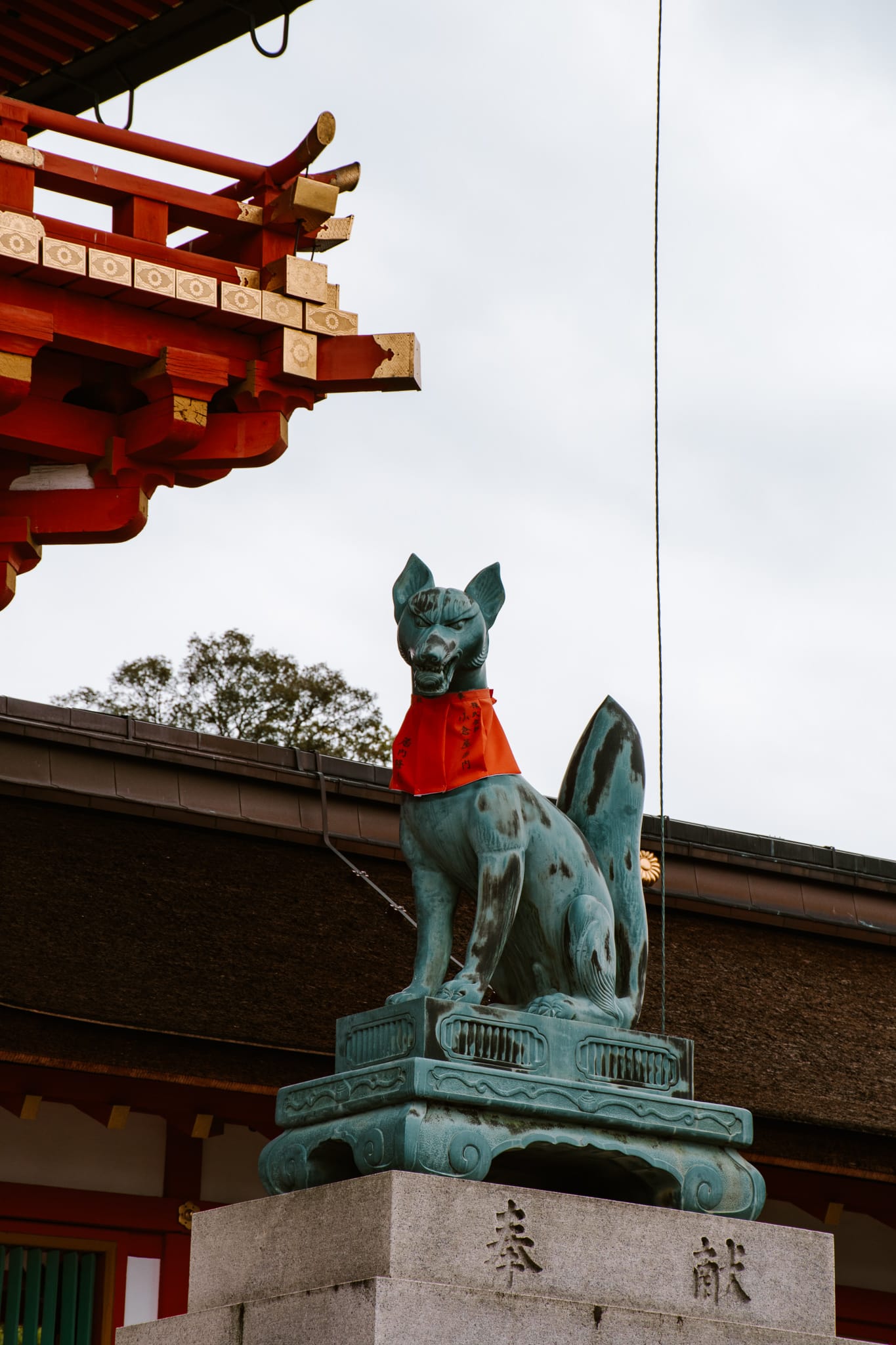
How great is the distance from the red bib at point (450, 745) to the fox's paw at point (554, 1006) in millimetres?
567

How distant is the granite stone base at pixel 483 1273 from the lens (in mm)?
4457

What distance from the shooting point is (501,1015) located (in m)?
4.87

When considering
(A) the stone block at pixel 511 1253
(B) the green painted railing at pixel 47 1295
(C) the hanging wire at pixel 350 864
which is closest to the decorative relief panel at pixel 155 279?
(C) the hanging wire at pixel 350 864

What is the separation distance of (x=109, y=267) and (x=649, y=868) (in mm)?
4726

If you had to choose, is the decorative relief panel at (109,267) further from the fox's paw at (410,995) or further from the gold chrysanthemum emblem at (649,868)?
the gold chrysanthemum emblem at (649,868)

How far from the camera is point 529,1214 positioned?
4.64 metres

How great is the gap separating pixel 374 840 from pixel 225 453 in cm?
341

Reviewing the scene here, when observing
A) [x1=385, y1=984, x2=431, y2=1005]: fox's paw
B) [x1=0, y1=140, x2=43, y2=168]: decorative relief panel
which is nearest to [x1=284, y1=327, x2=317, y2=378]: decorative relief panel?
[x1=0, y1=140, x2=43, y2=168]: decorative relief panel

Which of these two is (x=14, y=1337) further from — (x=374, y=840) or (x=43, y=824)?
(x=374, y=840)

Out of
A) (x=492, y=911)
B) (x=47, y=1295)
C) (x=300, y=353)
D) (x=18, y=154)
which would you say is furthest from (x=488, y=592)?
(x=47, y=1295)

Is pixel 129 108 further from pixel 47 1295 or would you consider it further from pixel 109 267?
pixel 47 1295

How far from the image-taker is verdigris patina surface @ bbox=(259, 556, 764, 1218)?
15.7 feet

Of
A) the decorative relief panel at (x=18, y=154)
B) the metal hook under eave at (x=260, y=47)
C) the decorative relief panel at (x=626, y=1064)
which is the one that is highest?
the metal hook under eave at (x=260, y=47)

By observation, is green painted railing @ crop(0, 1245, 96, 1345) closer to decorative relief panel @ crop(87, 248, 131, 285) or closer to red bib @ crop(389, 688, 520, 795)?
decorative relief panel @ crop(87, 248, 131, 285)
